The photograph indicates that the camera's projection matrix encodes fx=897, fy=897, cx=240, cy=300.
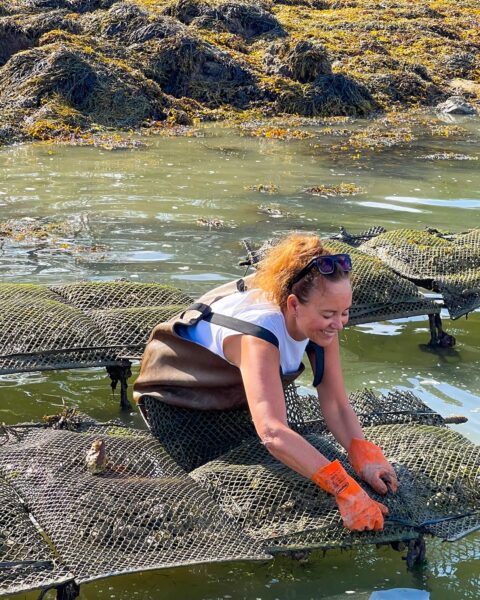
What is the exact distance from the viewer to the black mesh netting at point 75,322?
5.13 metres

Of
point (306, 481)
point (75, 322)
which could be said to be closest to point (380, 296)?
point (75, 322)

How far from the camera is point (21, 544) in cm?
326

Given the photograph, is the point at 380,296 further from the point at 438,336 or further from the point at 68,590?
the point at 68,590

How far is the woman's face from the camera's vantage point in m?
3.47

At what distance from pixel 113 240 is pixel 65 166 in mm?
4191

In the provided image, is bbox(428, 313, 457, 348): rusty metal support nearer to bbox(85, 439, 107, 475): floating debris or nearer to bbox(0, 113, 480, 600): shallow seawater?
bbox(0, 113, 480, 600): shallow seawater

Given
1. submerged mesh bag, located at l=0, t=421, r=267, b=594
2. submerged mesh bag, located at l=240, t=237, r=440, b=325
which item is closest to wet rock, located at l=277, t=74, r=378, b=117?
submerged mesh bag, located at l=240, t=237, r=440, b=325

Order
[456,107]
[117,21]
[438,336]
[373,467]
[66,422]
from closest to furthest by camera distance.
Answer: [373,467]
[66,422]
[438,336]
[117,21]
[456,107]

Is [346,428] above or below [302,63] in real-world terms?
below

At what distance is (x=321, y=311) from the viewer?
3.50m

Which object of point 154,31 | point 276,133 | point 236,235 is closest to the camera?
point 236,235

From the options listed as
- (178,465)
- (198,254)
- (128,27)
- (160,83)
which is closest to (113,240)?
(198,254)

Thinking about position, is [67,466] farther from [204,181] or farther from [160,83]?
[160,83]

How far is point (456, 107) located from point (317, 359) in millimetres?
18120
